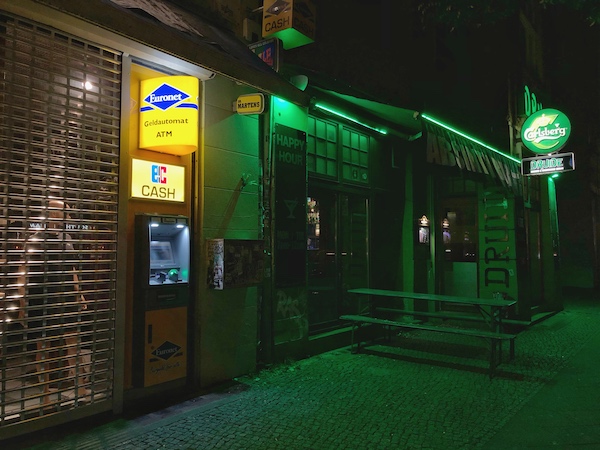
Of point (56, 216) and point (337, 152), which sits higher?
point (337, 152)

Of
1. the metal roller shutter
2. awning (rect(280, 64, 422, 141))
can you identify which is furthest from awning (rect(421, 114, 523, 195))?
the metal roller shutter

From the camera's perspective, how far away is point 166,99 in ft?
16.3

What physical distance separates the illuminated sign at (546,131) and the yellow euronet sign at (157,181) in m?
9.41

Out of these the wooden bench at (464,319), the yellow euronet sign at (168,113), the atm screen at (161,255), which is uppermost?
the yellow euronet sign at (168,113)

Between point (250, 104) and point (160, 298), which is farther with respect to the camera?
point (250, 104)

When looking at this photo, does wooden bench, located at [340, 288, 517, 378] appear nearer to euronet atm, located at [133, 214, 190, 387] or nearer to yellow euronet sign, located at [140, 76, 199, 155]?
euronet atm, located at [133, 214, 190, 387]

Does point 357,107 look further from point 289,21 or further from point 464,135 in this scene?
point 464,135

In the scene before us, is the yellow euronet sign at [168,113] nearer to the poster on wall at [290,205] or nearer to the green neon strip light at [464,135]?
the poster on wall at [290,205]

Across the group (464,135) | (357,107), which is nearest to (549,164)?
(464,135)

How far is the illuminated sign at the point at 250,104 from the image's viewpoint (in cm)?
573

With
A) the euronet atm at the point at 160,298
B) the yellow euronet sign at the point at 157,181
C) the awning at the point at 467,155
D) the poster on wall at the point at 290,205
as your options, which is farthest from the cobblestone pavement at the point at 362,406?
the awning at the point at 467,155

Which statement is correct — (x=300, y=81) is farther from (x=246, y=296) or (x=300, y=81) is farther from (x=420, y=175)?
(x=420, y=175)

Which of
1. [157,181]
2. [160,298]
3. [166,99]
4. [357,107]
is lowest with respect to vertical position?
[160,298]

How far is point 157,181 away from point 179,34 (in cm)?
165
